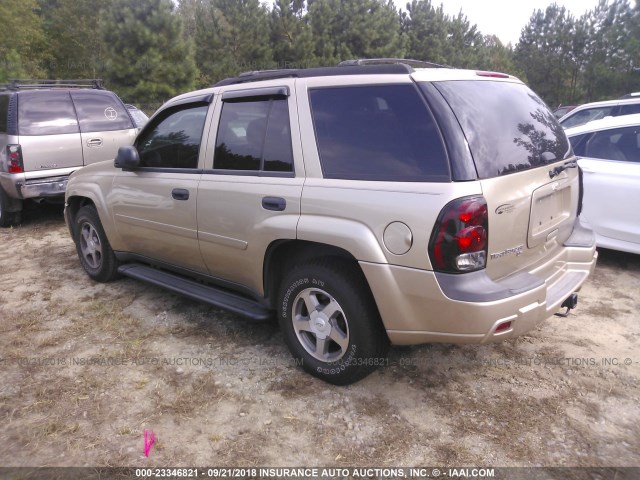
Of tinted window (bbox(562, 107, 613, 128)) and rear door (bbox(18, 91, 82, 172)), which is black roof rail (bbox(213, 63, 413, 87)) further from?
tinted window (bbox(562, 107, 613, 128))

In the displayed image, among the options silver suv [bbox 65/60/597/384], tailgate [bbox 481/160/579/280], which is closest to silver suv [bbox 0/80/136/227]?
silver suv [bbox 65/60/597/384]

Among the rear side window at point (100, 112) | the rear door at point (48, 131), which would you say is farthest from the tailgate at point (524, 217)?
the rear side window at point (100, 112)

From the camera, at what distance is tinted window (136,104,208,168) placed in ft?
12.6

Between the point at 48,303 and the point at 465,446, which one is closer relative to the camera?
the point at 465,446

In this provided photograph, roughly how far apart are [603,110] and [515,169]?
669 cm

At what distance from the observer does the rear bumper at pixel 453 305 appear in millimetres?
2562

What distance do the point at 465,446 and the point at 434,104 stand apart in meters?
1.80

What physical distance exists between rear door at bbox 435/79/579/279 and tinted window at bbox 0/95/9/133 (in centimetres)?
675

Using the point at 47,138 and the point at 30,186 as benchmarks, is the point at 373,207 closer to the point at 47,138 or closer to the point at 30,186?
the point at 30,186

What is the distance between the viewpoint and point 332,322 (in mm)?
3094

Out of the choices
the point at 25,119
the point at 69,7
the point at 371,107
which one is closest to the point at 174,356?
the point at 371,107

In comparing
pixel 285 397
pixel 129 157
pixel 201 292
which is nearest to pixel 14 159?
pixel 129 157

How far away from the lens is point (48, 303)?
4691 millimetres

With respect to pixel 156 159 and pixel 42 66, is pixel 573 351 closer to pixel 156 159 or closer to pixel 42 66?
pixel 156 159
